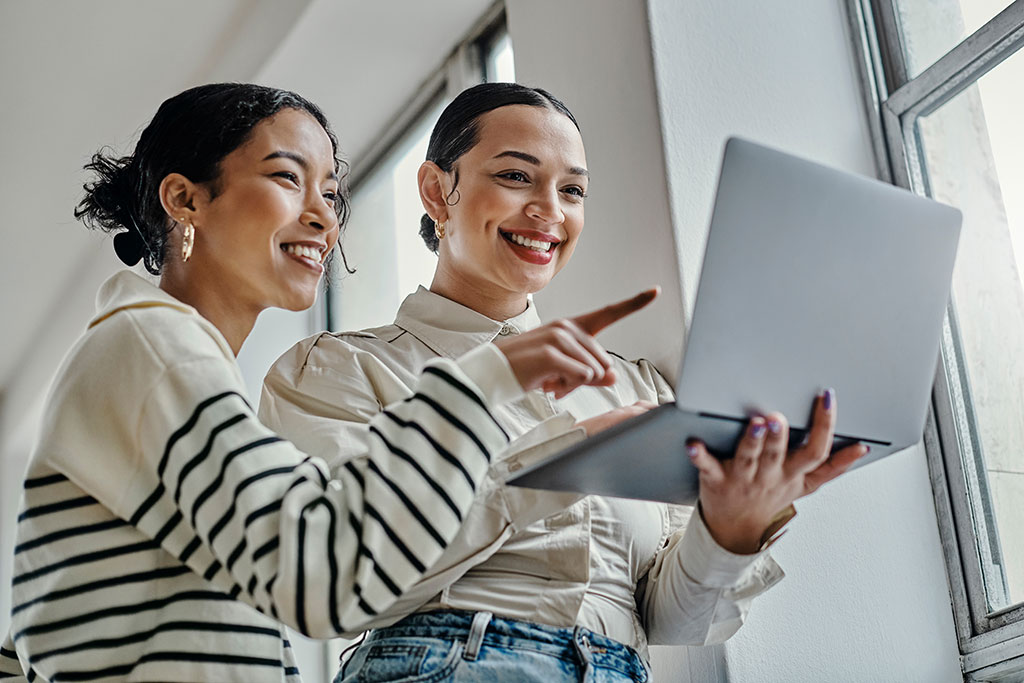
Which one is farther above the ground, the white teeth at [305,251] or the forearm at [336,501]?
the white teeth at [305,251]

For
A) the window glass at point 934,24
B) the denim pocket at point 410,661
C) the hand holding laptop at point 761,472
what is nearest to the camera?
the hand holding laptop at point 761,472

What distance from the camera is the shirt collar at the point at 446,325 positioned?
158cm

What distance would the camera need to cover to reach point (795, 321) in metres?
1.09

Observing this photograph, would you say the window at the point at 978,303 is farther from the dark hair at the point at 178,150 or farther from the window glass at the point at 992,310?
the dark hair at the point at 178,150

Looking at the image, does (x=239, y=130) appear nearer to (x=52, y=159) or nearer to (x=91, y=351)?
(x=91, y=351)

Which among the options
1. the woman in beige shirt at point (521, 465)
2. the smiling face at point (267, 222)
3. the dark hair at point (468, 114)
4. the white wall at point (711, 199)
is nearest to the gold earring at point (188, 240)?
the smiling face at point (267, 222)

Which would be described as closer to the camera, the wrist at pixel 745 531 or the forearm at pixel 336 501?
the forearm at pixel 336 501

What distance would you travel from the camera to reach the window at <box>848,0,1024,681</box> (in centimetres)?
178

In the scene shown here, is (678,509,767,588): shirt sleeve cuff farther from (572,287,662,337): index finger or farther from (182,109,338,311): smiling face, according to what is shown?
(182,109,338,311): smiling face

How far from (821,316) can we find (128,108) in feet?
8.90

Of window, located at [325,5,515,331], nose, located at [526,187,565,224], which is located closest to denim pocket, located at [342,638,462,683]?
nose, located at [526,187,565,224]

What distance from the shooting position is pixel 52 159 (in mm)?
3529

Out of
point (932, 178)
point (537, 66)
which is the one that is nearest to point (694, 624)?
point (932, 178)

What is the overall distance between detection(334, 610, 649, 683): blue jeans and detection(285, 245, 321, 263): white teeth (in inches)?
15.7
